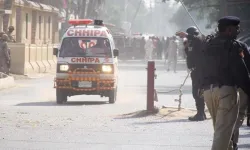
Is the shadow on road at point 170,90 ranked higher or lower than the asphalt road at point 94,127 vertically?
lower

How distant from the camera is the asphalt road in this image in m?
11.2

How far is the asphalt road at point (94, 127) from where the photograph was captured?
1122cm

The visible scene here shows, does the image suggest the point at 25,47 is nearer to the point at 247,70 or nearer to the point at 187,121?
the point at 187,121

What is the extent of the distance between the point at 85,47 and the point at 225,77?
37.6ft

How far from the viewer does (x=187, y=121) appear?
48.1 ft

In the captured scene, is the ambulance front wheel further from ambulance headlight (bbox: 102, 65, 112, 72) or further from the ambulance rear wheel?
the ambulance rear wheel

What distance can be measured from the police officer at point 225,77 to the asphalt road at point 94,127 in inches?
113

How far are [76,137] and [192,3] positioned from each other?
38225mm

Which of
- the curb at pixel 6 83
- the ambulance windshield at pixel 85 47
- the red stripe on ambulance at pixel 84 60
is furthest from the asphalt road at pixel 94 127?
the curb at pixel 6 83

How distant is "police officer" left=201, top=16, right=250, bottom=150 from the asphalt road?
2.88m

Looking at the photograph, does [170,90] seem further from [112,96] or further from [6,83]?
[112,96]

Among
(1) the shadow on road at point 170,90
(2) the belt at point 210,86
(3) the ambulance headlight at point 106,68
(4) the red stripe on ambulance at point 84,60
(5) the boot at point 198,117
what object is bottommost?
(1) the shadow on road at point 170,90

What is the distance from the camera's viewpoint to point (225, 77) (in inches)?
318

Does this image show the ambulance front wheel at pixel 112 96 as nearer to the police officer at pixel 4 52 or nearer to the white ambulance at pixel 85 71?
the white ambulance at pixel 85 71
